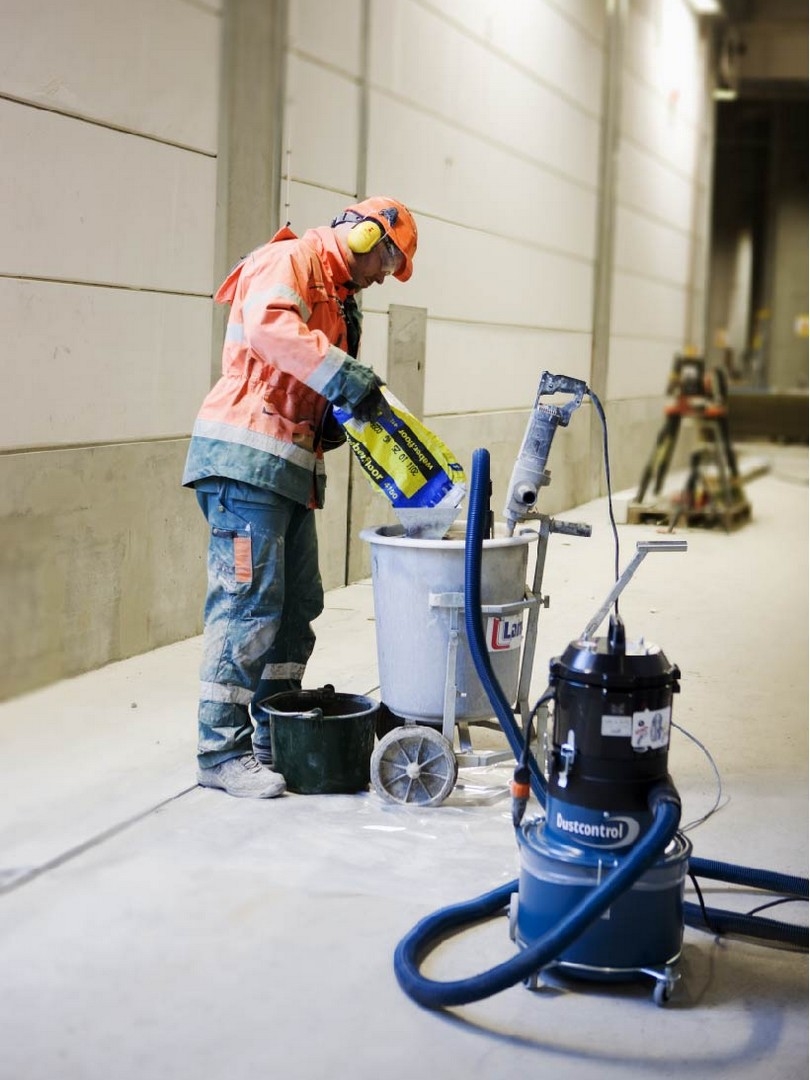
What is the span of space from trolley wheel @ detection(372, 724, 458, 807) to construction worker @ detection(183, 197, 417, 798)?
233mm

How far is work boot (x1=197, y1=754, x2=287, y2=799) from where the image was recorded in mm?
2930

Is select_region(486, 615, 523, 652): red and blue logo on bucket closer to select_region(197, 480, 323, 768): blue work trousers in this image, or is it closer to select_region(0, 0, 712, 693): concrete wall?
select_region(197, 480, 323, 768): blue work trousers

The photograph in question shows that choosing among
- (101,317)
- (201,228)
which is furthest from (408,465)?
(201,228)

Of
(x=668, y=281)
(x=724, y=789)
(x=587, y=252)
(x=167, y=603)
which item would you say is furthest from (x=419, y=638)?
(x=668, y=281)

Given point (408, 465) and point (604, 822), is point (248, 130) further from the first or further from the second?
point (604, 822)

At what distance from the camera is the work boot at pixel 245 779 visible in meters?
2.93

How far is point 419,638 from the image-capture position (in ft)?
9.69

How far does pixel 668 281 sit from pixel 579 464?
11.9 ft

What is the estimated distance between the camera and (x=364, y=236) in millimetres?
2955

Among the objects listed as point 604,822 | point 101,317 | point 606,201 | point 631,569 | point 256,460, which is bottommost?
point 604,822

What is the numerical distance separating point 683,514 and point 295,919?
5.65 metres

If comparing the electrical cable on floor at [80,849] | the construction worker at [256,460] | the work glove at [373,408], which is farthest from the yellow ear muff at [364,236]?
the electrical cable on floor at [80,849]

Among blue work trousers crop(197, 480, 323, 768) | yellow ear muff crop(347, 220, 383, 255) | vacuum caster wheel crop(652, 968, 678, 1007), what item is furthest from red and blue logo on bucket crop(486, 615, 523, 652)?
vacuum caster wheel crop(652, 968, 678, 1007)

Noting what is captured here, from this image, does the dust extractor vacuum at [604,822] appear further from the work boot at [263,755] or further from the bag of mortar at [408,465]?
the work boot at [263,755]
